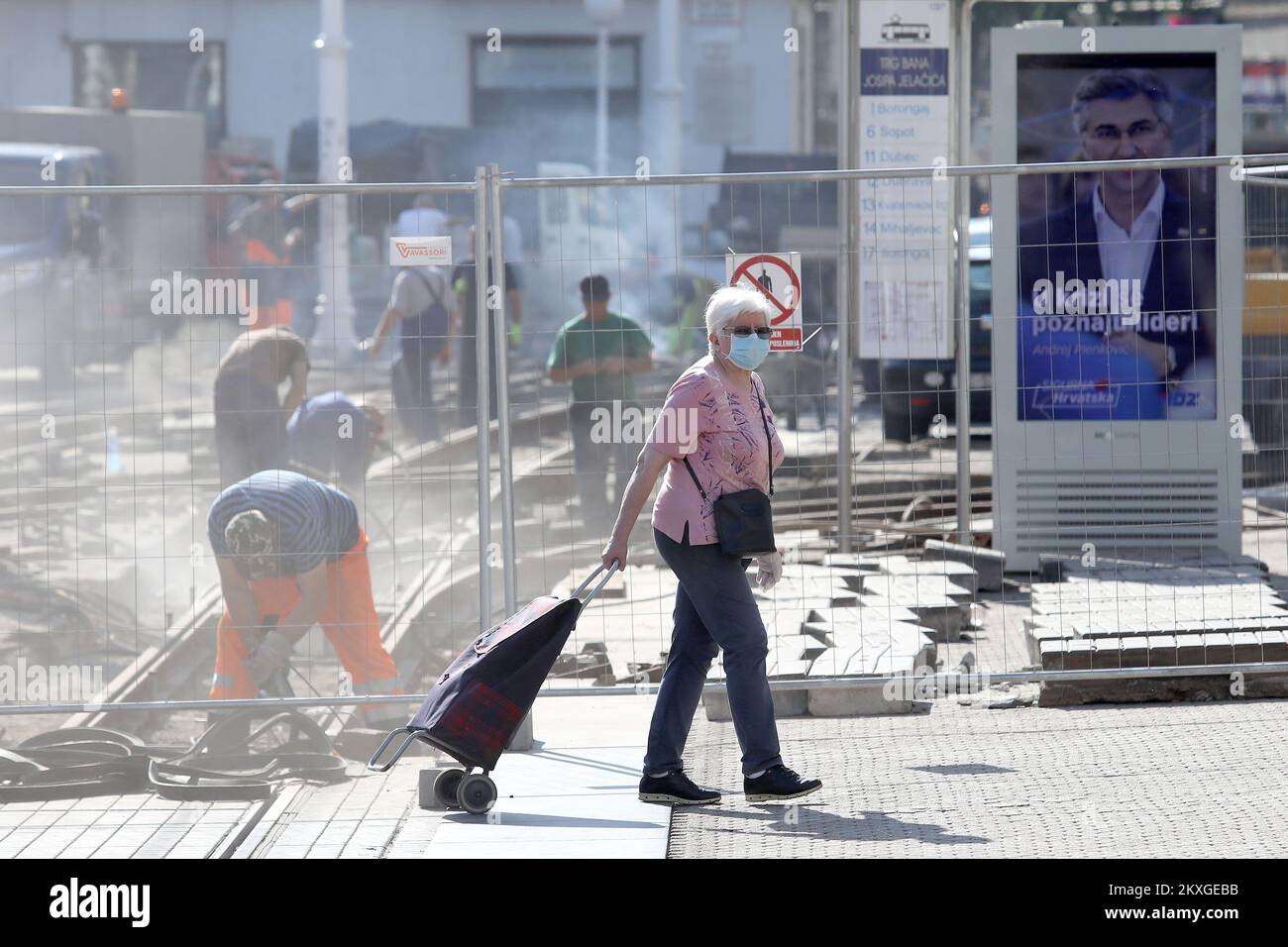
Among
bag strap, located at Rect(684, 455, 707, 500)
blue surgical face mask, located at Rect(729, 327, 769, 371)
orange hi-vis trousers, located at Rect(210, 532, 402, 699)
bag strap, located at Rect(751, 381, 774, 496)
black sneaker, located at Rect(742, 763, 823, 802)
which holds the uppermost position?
blue surgical face mask, located at Rect(729, 327, 769, 371)

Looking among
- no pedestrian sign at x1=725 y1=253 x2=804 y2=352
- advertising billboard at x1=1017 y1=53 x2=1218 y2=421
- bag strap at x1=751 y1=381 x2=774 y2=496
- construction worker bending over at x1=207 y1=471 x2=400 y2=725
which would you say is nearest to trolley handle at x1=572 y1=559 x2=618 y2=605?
bag strap at x1=751 y1=381 x2=774 y2=496

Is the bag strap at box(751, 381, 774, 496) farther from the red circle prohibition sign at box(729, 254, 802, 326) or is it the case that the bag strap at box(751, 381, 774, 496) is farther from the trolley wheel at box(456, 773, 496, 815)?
the trolley wheel at box(456, 773, 496, 815)

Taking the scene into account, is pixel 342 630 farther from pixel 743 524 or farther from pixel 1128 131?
pixel 1128 131

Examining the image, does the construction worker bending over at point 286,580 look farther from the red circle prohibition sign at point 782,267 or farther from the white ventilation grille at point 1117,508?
the white ventilation grille at point 1117,508

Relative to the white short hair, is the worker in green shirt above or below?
below

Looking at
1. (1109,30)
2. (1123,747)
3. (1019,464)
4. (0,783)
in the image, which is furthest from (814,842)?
(1109,30)

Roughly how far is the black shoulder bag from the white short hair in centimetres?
53

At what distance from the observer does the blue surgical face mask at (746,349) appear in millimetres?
5531

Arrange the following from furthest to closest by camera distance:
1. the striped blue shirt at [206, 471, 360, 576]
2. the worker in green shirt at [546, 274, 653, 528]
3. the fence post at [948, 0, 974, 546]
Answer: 1. the fence post at [948, 0, 974, 546]
2. the worker in green shirt at [546, 274, 653, 528]
3. the striped blue shirt at [206, 471, 360, 576]

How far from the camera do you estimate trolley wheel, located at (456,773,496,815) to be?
5.60 meters
